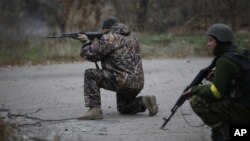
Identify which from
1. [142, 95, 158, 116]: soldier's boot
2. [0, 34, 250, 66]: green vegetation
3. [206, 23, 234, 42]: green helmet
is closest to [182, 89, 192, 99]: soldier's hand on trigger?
[206, 23, 234, 42]: green helmet

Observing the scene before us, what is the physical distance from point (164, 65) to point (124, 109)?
757 centimetres

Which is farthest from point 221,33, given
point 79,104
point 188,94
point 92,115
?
point 79,104

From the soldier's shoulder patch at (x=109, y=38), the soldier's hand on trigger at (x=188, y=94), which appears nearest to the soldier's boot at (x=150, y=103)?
the soldier's shoulder patch at (x=109, y=38)

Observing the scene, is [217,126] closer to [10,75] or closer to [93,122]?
[93,122]

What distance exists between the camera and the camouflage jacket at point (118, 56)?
9477mm

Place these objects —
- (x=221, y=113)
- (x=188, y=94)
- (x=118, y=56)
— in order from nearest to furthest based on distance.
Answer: (x=221, y=113), (x=188, y=94), (x=118, y=56)

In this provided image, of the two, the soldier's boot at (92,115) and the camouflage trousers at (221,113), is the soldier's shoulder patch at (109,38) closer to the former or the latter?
the soldier's boot at (92,115)

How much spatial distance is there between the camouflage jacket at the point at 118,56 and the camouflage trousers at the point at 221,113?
239 cm

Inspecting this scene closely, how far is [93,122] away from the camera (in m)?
9.33

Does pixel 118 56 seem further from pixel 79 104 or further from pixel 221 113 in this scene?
pixel 221 113

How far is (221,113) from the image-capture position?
23.6ft

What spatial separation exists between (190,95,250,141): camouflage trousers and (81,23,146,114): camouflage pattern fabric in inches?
94.6

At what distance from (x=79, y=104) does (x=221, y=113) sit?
4.71 metres

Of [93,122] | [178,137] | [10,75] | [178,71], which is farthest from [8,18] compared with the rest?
[178,137]
